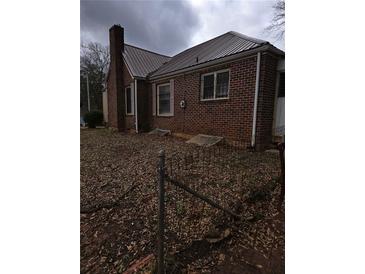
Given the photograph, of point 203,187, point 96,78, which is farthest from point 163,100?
point 96,78

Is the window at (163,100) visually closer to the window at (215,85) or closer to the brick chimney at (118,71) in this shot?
the window at (215,85)

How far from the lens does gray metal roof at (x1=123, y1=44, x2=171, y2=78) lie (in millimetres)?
9023

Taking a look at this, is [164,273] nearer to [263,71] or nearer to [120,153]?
[120,153]

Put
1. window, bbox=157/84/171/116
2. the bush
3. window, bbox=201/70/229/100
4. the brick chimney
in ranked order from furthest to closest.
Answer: the bush < the brick chimney < window, bbox=157/84/171/116 < window, bbox=201/70/229/100

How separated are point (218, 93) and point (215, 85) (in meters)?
0.26

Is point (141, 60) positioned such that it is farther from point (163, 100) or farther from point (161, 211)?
point (161, 211)

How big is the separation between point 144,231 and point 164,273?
1.97 feet

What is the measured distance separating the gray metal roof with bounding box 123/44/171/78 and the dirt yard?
645 cm

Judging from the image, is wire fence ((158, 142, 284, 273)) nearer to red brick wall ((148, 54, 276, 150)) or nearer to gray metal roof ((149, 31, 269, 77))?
red brick wall ((148, 54, 276, 150))

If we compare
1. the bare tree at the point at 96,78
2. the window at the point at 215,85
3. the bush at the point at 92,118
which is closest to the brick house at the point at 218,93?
the window at the point at 215,85

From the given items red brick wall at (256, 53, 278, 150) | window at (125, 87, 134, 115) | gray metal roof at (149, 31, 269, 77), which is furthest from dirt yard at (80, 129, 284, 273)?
window at (125, 87, 134, 115)
